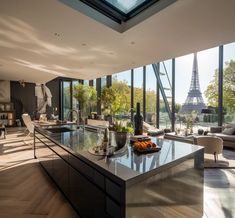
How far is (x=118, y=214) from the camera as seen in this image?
1328 mm

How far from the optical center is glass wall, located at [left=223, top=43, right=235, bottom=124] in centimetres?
666

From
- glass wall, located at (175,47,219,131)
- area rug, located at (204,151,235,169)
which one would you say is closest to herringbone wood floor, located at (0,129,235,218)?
area rug, located at (204,151,235,169)

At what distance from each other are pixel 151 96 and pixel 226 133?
11.9 feet

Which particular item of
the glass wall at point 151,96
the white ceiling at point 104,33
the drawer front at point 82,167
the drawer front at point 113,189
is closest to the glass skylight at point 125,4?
the white ceiling at point 104,33

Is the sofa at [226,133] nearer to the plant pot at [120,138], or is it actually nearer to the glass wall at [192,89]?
the glass wall at [192,89]

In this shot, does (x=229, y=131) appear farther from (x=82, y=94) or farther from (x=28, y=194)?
(x=82, y=94)

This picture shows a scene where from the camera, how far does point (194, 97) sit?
7934mm

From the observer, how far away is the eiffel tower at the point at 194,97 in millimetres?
7679

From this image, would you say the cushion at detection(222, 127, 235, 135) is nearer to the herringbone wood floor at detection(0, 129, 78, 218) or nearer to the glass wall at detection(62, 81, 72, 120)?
the herringbone wood floor at detection(0, 129, 78, 218)

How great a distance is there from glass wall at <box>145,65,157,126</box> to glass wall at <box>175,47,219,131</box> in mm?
1046

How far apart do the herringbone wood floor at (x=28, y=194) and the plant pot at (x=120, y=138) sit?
1.14m

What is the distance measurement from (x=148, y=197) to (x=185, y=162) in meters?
0.61

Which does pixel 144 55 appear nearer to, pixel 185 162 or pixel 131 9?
pixel 131 9

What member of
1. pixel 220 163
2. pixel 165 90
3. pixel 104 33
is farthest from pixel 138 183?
pixel 165 90
